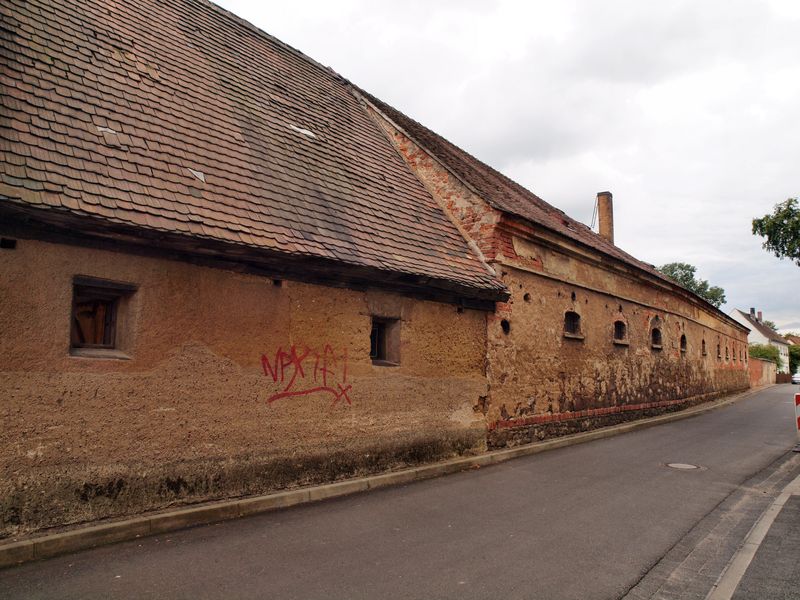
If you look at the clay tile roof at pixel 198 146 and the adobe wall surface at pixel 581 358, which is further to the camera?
the adobe wall surface at pixel 581 358

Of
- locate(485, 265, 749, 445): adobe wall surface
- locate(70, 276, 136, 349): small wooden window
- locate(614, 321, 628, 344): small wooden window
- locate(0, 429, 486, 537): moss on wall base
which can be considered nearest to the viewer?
locate(0, 429, 486, 537): moss on wall base

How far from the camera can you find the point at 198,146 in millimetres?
7426

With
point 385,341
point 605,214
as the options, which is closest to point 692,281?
point 605,214

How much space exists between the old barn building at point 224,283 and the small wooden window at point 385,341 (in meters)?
0.03

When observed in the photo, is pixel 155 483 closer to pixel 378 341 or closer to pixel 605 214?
pixel 378 341

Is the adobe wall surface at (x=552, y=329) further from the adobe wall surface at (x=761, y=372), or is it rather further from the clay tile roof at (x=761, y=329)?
the clay tile roof at (x=761, y=329)

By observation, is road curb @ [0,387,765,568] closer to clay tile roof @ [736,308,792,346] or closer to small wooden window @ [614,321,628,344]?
small wooden window @ [614,321,628,344]

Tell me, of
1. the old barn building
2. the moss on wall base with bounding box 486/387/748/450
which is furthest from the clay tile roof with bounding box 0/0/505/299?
the moss on wall base with bounding box 486/387/748/450

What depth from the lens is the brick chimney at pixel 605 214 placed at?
2647 cm

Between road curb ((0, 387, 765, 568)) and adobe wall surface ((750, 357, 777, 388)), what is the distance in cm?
3790

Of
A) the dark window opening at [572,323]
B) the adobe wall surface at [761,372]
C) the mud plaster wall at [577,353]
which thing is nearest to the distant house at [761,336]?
the adobe wall surface at [761,372]

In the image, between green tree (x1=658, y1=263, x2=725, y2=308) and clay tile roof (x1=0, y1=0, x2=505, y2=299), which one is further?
green tree (x1=658, y1=263, x2=725, y2=308)

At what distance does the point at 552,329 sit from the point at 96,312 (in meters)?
9.23

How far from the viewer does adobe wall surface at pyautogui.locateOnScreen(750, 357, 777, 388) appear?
1572 inches
